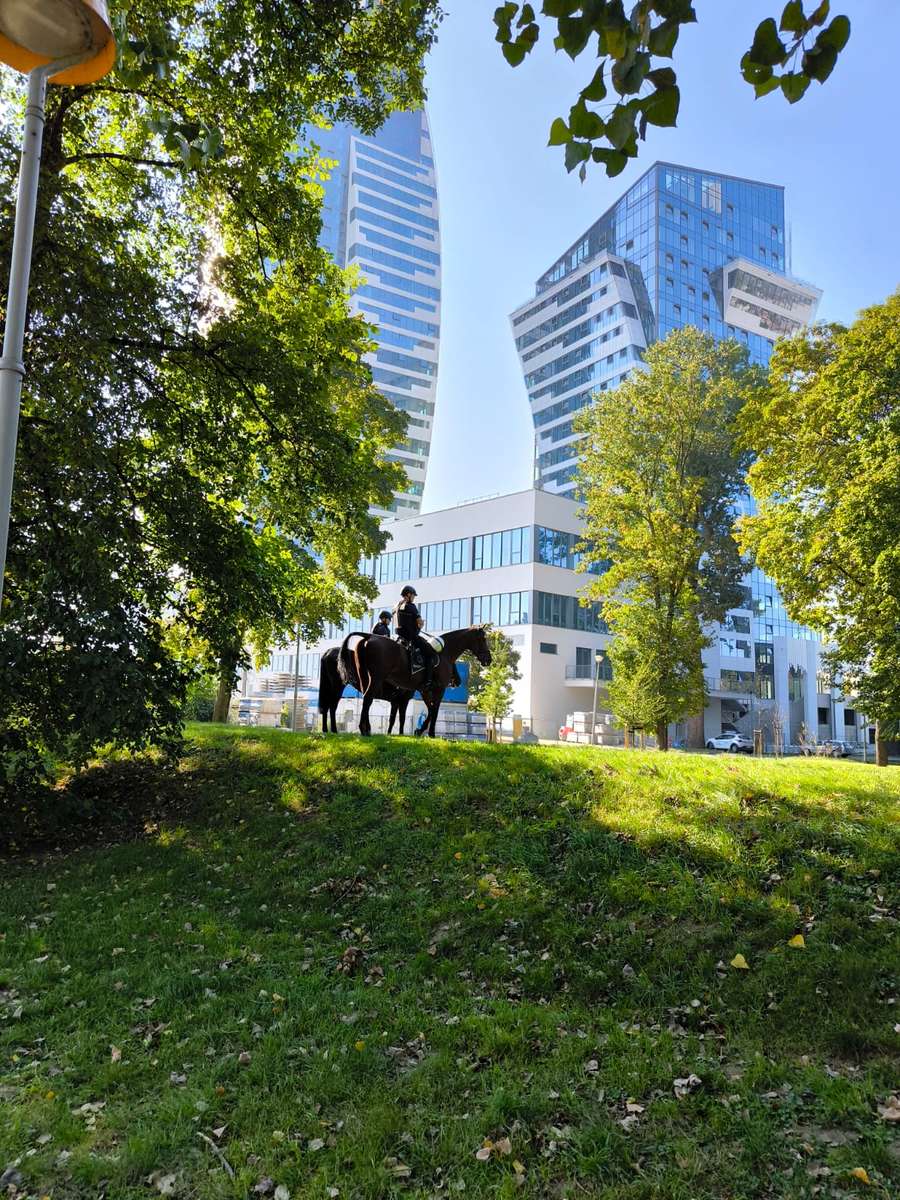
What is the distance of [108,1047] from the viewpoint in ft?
17.5

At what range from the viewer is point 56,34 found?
3586 mm

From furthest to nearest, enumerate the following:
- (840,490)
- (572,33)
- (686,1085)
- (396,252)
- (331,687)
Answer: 1. (396,252)
2. (840,490)
3. (331,687)
4. (686,1085)
5. (572,33)

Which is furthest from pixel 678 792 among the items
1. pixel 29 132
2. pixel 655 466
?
pixel 655 466

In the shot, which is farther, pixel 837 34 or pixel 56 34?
pixel 56 34

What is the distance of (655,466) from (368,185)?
154 meters

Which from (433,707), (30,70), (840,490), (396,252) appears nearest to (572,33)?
(30,70)

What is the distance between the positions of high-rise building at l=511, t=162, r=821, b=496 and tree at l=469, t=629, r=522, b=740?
1957 inches

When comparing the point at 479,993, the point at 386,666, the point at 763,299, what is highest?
the point at 763,299

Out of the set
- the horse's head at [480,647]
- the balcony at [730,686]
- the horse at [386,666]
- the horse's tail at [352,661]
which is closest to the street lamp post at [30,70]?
the horse at [386,666]

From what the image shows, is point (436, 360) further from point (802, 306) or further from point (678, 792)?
point (678, 792)

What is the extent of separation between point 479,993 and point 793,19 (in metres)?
6.53

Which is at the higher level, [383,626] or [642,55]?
[642,55]

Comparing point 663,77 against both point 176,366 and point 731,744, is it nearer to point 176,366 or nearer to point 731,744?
point 176,366

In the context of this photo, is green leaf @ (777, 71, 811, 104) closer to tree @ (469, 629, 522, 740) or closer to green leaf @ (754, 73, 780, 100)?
green leaf @ (754, 73, 780, 100)
